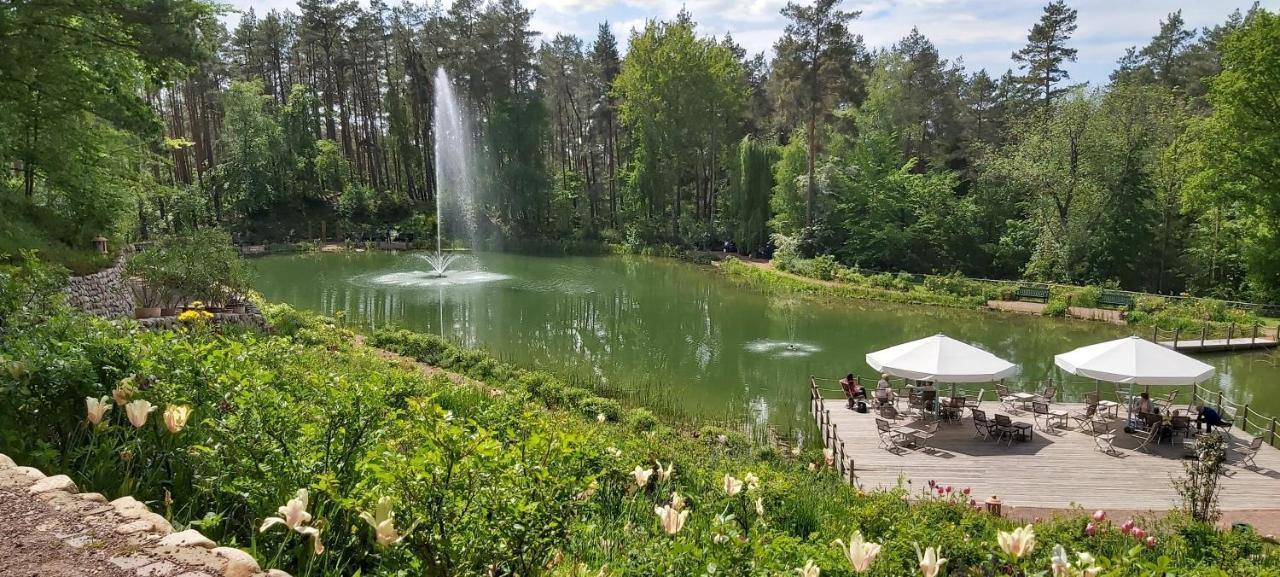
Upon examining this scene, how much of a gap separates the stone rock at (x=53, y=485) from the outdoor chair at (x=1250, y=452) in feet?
42.8

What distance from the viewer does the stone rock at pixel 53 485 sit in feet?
12.7

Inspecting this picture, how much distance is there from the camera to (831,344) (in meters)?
19.3

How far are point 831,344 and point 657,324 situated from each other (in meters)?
5.50

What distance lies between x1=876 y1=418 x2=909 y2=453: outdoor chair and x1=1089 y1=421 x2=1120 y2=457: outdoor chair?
9.33ft

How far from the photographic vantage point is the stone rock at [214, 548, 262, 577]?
3201 mm

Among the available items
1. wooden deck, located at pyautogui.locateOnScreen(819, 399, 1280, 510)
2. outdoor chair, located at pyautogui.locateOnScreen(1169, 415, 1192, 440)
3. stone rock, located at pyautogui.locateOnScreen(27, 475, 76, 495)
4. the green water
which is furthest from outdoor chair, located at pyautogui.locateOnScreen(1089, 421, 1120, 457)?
stone rock, located at pyautogui.locateOnScreen(27, 475, 76, 495)

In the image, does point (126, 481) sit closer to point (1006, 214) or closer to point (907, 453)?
point (907, 453)

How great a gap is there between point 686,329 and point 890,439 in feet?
35.5

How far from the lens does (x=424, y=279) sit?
2998 cm

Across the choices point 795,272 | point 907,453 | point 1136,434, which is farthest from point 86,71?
point 795,272

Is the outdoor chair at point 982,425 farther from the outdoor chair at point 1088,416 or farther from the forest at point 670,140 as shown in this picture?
the forest at point 670,140

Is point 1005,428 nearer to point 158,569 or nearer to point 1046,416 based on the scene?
point 1046,416

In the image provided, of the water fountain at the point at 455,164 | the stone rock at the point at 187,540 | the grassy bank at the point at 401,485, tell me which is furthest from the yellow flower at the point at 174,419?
the water fountain at the point at 455,164

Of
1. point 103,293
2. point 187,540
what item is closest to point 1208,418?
point 187,540
